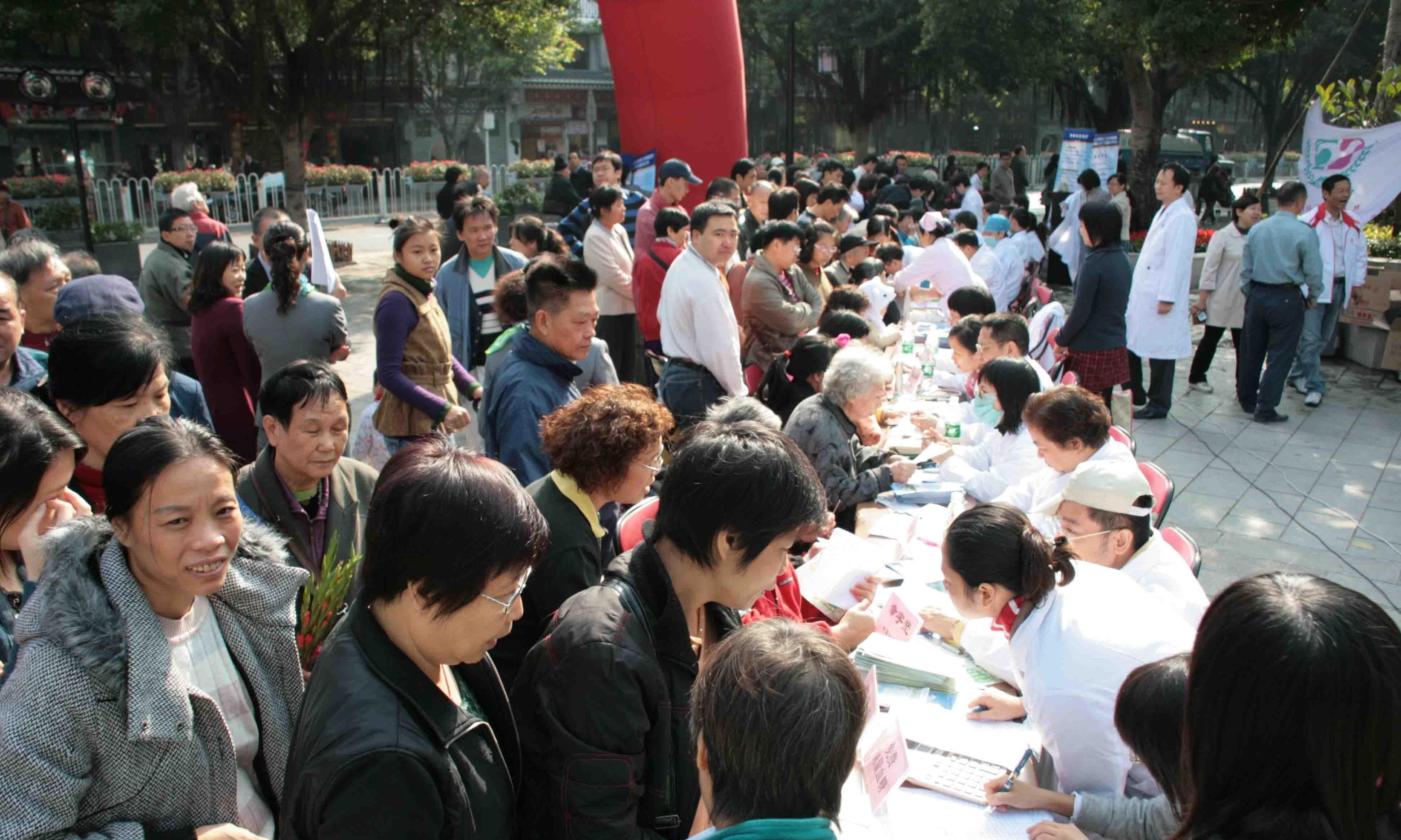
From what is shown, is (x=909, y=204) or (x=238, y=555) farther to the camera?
(x=909, y=204)

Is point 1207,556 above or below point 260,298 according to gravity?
below

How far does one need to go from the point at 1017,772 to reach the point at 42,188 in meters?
16.2

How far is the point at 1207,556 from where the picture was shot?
195 inches

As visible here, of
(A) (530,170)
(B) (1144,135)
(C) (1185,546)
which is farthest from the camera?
(A) (530,170)

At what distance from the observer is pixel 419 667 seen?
1465mm

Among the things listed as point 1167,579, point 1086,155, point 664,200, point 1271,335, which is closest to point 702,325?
point 664,200

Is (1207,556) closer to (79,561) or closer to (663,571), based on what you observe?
(663,571)

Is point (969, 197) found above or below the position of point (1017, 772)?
above

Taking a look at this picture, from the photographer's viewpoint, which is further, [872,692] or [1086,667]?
[872,692]

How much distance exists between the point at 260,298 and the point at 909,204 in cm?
885

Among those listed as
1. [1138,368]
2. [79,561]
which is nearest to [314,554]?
[79,561]

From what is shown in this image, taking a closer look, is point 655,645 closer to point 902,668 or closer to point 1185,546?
point 902,668

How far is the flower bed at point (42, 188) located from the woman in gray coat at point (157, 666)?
14.7 m

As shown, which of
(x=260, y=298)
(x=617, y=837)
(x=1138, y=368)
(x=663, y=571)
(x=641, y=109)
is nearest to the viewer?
(x=617, y=837)
